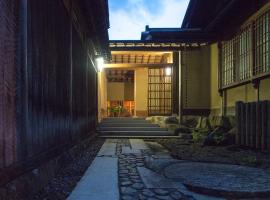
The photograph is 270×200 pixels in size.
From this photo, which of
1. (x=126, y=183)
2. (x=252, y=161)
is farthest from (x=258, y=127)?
(x=126, y=183)

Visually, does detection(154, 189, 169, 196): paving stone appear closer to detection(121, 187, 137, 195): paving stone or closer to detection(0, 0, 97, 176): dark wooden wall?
detection(121, 187, 137, 195): paving stone

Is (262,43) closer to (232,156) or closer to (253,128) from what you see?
(253,128)

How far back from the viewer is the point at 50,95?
4.93 m

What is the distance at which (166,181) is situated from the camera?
4.91m

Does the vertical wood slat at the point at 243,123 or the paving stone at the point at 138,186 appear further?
the vertical wood slat at the point at 243,123

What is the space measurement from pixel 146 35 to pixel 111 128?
4817mm

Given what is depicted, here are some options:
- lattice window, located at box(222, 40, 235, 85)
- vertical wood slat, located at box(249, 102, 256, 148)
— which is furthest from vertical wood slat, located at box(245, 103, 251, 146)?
lattice window, located at box(222, 40, 235, 85)

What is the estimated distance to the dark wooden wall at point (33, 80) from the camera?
3.11m

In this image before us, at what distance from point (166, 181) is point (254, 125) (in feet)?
16.0

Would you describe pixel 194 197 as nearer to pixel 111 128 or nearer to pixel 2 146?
pixel 2 146

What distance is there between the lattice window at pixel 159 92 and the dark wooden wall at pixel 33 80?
1492cm

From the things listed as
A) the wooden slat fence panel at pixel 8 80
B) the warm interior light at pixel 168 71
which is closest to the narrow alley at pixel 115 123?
the wooden slat fence panel at pixel 8 80

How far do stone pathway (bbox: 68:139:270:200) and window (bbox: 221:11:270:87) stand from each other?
16.8ft

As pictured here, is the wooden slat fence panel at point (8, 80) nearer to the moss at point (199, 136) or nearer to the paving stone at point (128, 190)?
the paving stone at point (128, 190)
